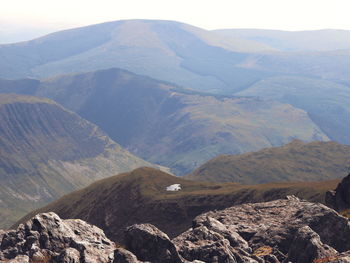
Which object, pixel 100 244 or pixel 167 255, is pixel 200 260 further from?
pixel 100 244

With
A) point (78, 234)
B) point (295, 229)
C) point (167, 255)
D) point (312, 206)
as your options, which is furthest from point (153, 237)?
point (312, 206)

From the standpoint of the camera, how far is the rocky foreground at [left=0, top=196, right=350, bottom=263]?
2418 inches

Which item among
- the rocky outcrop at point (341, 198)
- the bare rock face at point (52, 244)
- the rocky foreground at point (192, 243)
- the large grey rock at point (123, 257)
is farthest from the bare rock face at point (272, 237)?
the rocky outcrop at point (341, 198)

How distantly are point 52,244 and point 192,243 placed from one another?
15.9 metres

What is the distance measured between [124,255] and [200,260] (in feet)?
29.7

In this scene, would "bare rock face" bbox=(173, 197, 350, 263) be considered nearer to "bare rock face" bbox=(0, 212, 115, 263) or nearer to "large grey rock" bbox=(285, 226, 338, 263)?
"large grey rock" bbox=(285, 226, 338, 263)

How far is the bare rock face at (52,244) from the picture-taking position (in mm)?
59875

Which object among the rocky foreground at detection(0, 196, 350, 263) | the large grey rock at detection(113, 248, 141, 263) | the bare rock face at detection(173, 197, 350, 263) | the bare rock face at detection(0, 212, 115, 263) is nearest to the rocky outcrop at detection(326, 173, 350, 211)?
the bare rock face at detection(173, 197, 350, 263)

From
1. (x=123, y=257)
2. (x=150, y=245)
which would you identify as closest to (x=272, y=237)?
(x=150, y=245)

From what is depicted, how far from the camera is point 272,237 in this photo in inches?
2908

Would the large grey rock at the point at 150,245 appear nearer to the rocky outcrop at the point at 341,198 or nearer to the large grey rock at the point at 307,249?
the large grey rock at the point at 307,249

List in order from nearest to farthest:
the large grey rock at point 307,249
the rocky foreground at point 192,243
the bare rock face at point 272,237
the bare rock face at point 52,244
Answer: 1. the bare rock face at point 52,244
2. the rocky foreground at point 192,243
3. the large grey rock at point 307,249
4. the bare rock face at point 272,237

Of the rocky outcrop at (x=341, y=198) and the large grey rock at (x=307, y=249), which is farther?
the rocky outcrop at (x=341, y=198)

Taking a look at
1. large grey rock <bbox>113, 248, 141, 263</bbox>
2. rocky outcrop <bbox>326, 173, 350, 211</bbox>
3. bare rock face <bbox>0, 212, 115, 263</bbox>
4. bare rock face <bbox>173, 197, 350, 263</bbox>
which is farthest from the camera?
rocky outcrop <bbox>326, 173, 350, 211</bbox>
